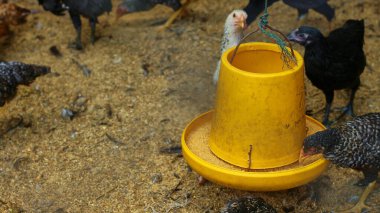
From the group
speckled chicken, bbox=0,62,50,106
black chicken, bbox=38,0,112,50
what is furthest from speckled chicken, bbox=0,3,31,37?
speckled chicken, bbox=0,62,50,106

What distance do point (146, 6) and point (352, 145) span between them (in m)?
3.46

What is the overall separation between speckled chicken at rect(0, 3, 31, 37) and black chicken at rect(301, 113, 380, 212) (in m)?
3.96

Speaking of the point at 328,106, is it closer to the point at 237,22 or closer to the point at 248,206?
the point at 237,22

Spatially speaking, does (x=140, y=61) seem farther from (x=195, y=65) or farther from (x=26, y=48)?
(x=26, y=48)

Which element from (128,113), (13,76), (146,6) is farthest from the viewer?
(146,6)

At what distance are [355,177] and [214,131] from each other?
46.5 inches

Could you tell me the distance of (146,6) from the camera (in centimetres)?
632

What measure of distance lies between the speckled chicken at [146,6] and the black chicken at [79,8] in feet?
1.37

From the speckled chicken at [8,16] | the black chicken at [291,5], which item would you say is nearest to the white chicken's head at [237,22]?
the black chicken at [291,5]

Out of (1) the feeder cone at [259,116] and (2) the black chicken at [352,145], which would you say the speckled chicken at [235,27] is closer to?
(1) the feeder cone at [259,116]

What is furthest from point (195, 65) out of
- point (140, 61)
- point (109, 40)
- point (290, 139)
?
point (290, 139)

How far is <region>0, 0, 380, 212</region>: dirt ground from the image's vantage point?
156 inches

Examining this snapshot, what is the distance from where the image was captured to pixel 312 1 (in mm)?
5719

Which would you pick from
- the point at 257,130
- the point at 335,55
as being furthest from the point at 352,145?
the point at 335,55
